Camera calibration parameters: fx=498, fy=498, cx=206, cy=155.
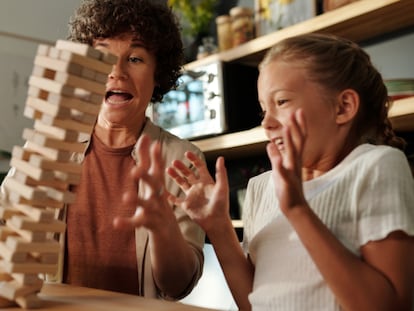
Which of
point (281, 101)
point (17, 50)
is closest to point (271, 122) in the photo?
point (281, 101)

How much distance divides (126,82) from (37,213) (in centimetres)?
66

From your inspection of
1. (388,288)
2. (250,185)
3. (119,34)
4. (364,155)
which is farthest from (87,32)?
(388,288)

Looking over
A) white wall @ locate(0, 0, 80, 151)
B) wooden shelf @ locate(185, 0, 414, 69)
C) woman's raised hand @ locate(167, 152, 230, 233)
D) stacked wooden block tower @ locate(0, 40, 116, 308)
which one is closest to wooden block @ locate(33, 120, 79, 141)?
stacked wooden block tower @ locate(0, 40, 116, 308)

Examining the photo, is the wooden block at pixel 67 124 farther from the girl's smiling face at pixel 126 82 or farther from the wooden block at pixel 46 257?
the girl's smiling face at pixel 126 82

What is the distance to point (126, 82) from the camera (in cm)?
139

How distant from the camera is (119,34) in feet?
4.69

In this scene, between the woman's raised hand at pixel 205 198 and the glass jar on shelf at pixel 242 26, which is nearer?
the woman's raised hand at pixel 205 198

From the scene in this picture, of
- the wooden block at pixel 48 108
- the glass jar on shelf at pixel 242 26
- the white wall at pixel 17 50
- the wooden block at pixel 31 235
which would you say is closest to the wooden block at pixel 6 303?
the wooden block at pixel 31 235

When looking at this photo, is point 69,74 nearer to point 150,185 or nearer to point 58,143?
point 58,143

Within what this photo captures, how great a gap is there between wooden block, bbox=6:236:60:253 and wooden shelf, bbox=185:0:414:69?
1.49 metres

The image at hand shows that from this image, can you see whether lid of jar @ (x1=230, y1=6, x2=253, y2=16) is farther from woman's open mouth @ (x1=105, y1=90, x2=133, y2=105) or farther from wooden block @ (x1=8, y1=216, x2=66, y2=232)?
wooden block @ (x1=8, y1=216, x2=66, y2=232)

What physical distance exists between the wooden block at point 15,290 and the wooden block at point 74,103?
0.99ft

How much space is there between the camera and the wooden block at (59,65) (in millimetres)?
776

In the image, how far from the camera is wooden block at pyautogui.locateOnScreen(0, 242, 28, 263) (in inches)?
31.4
